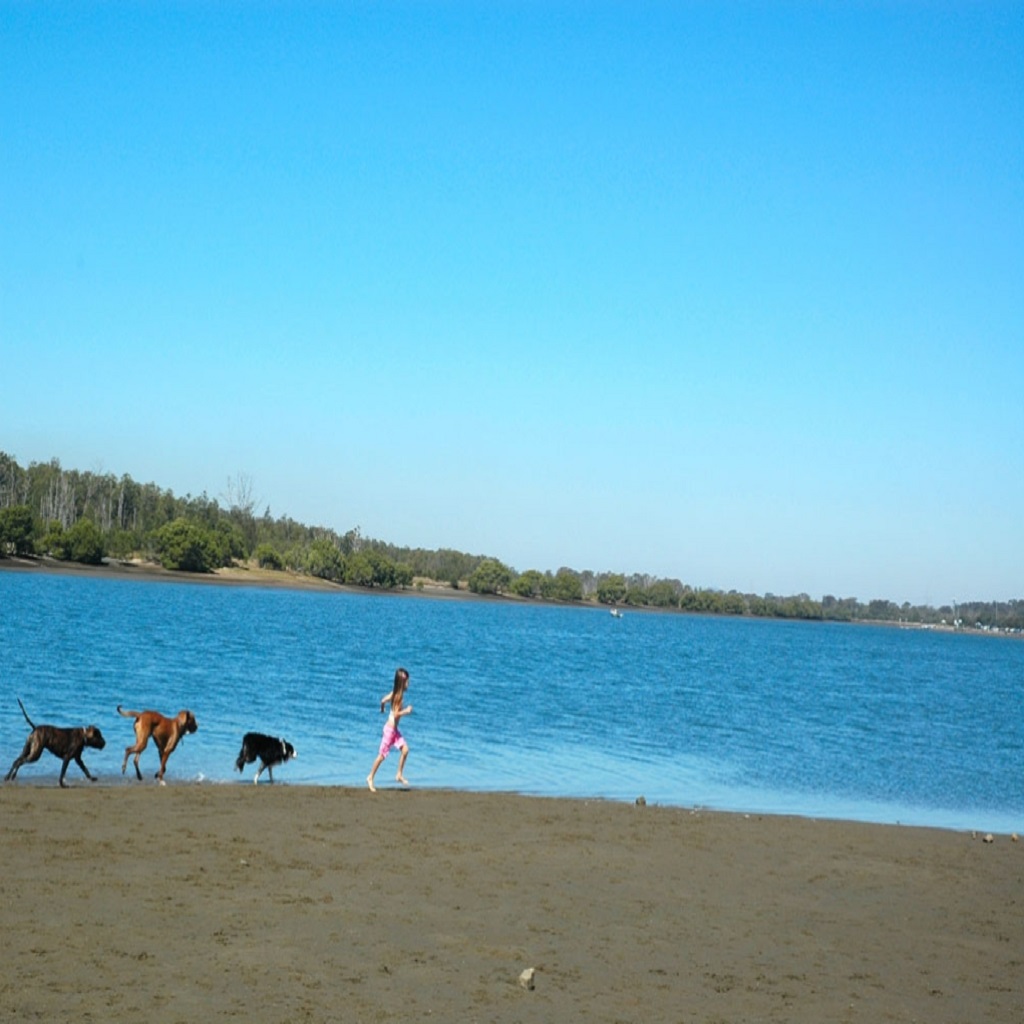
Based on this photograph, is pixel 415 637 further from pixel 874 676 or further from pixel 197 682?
pixel 197 682

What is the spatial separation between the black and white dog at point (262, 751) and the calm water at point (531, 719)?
0.40 meters

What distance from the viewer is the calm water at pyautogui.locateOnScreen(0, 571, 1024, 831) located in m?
21.8

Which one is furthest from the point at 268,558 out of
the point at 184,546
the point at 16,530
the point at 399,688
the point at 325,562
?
the point at 399,688

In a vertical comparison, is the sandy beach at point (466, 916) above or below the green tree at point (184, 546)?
below

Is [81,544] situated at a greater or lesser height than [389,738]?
greater

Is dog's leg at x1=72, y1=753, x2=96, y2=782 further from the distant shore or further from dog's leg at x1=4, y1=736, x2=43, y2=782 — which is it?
the distant shore

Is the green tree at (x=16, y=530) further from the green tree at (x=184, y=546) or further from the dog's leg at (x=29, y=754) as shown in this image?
the dog's leg at (x=29, y=754)

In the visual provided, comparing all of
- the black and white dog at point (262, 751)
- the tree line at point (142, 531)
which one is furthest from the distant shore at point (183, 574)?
the black and white dog at point (262, 751)

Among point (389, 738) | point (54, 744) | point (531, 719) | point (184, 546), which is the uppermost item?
point (184, 546)

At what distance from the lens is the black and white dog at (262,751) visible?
1808 centimetres

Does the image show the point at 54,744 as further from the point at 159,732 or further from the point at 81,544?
the point at 81,544

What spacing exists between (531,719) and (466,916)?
21667 mm

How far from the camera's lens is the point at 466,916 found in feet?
35.1

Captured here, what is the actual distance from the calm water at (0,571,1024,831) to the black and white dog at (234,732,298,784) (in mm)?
402
